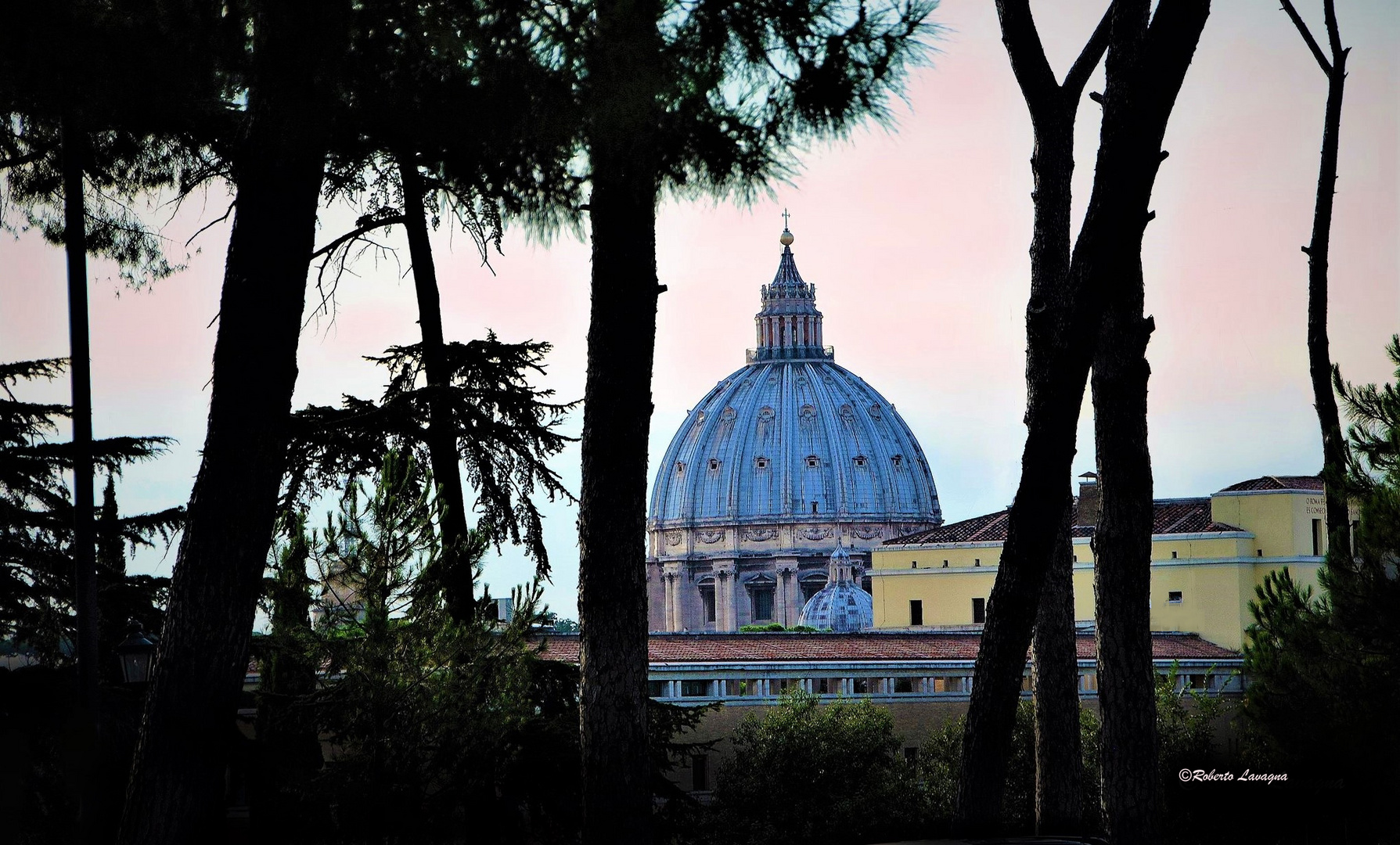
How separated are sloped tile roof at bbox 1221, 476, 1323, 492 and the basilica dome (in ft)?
217

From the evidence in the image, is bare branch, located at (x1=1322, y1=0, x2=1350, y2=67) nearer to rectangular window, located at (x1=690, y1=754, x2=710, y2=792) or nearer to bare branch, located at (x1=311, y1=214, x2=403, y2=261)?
bare branch, located at (x1=311, y1=214, x2=403, y2=261)

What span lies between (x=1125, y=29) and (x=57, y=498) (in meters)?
8.50

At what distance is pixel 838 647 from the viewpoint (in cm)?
3581

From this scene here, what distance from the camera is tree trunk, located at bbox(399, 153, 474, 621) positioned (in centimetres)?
991

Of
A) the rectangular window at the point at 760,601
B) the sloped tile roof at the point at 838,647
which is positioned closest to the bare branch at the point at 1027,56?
the sloped tile roof at the point at 838,647

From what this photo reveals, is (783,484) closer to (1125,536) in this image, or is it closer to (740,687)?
(740,687)

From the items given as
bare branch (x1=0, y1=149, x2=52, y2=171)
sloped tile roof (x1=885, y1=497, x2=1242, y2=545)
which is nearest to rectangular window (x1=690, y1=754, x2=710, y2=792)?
sloped tile roof (x1=885, y1=497, x2=1242, y2=545)

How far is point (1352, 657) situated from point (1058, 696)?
2.48m

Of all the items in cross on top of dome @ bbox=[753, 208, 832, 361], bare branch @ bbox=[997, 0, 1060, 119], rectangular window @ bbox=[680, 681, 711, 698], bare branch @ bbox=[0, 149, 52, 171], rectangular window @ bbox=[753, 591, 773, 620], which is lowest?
rectangular window @ bbox=[680, 681, 711, 698]

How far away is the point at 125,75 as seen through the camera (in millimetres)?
6523

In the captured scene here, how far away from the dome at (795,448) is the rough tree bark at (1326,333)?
323 feet

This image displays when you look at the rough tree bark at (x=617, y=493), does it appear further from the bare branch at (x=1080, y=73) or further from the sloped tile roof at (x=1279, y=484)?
the sloped tile roof at (x=1279, y=484)

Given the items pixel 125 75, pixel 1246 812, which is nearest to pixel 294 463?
pixel 125 75

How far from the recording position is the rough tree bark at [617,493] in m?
6.45
